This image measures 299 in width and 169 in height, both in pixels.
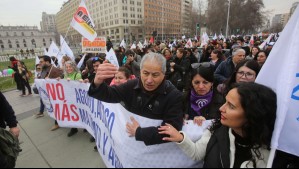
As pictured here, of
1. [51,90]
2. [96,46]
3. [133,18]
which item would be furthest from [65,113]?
[133,18]

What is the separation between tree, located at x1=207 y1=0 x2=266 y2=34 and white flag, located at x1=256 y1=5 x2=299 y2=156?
5118cm

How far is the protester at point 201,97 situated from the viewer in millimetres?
2338

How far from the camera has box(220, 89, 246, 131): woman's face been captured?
1.37 m

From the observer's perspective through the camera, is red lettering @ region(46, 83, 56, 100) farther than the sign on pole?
Yes

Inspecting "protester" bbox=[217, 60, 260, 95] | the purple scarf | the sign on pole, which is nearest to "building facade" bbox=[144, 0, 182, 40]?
the sign on pole

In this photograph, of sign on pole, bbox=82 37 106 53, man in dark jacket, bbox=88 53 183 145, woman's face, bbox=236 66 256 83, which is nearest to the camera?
man in dark jacket, bbox=88 53 183 145

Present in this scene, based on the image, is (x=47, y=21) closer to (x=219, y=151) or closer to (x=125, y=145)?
(x=125, y=145)

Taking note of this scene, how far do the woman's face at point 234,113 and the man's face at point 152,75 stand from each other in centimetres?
68

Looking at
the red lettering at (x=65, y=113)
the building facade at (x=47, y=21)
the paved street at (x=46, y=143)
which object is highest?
the building facade at (x=47, y=21)

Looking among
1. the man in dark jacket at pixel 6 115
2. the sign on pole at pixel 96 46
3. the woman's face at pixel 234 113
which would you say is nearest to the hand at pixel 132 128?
the woman's face at pixel 234 113

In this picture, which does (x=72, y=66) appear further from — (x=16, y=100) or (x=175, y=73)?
(x=16, y=100)

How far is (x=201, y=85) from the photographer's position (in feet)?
8.03

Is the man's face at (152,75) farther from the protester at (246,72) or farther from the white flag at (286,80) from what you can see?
the protester at (246,72)

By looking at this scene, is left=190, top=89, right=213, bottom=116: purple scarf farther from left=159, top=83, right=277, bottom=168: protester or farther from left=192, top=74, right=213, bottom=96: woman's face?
left=159, top=83, right=277, bottom=168: protester
